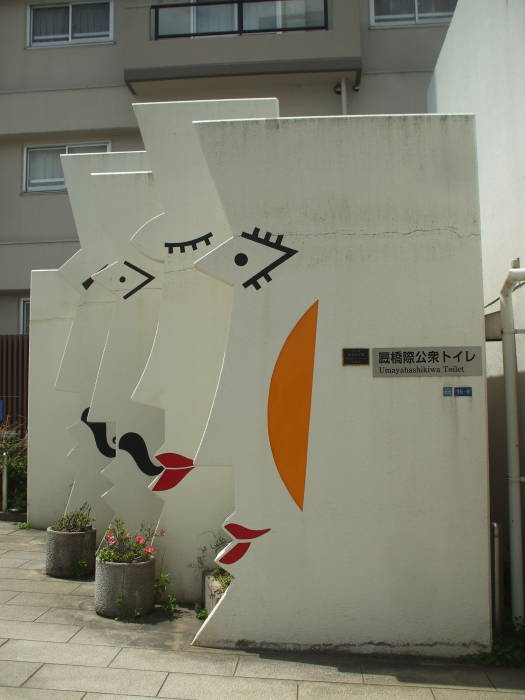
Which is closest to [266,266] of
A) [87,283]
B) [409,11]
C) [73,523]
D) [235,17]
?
[87,283]

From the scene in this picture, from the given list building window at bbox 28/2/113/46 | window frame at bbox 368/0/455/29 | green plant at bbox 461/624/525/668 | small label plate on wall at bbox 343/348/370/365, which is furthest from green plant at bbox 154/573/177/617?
building window at bbox 28/2/113/46

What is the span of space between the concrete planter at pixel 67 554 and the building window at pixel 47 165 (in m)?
9.91

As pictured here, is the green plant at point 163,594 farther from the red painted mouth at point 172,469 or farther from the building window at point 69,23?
the building window at point 69,23

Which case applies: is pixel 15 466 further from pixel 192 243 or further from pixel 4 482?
pixel 192 243

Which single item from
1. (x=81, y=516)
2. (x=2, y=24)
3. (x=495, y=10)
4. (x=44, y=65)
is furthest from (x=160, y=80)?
(x=81, y=516)

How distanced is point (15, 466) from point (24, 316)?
15.9 ft

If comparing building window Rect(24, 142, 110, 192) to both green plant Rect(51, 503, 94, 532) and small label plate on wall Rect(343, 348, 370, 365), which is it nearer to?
green plant Rect(51, 503, 94, 532)

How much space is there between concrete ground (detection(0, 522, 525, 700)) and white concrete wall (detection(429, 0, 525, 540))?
282 cm

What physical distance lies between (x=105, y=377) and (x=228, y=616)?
3742 mm

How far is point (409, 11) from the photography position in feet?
51.9

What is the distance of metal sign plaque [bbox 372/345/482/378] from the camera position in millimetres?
6281

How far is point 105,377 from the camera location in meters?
8.84

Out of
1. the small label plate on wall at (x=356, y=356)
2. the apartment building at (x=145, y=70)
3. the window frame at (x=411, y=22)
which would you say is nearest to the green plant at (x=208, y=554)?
the small label plate on wall at (x=356, y=356)

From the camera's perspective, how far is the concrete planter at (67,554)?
28.7 feet
